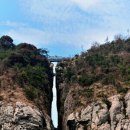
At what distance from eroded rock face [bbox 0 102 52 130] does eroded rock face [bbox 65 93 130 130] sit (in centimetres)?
467

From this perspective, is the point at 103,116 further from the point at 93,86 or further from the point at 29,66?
the point at 29,66

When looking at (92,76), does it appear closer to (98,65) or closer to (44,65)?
(98,65)

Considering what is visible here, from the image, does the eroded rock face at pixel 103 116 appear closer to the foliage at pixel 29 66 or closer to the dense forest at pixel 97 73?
the dense forest at pixel 97 73

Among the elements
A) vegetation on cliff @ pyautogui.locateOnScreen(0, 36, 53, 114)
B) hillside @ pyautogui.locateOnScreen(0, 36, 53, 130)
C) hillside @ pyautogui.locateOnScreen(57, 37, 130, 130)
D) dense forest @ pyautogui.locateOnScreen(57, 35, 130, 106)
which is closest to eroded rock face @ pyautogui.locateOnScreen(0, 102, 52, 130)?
hillside @ pyautogui.locateOnScreen(0, 36, 53, 130)

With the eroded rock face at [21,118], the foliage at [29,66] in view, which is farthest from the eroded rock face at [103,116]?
the foliage at [29,66]

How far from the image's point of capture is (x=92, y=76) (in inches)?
3632

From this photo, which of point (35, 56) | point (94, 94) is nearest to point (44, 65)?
point (35, 56)

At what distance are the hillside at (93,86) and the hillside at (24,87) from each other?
134 inches

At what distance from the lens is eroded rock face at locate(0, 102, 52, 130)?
76375 mm

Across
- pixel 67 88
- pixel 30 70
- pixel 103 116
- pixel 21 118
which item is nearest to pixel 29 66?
pixel 30 70

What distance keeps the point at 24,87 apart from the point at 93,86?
12.5 m

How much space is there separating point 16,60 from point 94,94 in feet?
68.1

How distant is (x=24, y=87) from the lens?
8988cm

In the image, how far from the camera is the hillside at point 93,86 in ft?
260
